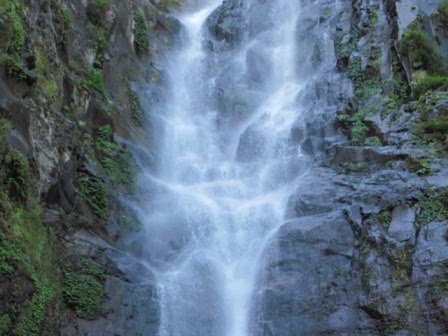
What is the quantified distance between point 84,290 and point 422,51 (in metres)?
13.7

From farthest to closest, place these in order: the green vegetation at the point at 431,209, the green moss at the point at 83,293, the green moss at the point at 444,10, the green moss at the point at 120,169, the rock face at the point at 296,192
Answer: the green moss at the point at 444,10
the green moss at the point at 120,169
the green vegetation at the point at 431,209
the rock face at the point at 296,192
the green moss at the point at 83,293

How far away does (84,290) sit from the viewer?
11.3 m

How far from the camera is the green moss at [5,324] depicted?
8.79m

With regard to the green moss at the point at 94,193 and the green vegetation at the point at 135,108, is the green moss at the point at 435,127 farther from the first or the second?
the green vegetation at the point at 135,108

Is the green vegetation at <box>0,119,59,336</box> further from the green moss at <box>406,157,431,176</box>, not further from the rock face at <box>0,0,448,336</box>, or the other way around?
the green moss at <box>406,157,431,176</box>

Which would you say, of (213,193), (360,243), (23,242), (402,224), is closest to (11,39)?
(23,242)

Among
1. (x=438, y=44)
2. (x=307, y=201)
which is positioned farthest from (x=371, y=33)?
(x=307, y=201)

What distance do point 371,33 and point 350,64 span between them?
195 centimetres

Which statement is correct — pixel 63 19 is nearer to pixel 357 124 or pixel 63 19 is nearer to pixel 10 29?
pixel 10 29

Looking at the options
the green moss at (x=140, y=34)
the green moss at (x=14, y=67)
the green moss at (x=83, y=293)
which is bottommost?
the green moss at (x=83, y=293)

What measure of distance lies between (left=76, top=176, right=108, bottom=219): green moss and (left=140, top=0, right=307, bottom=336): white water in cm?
155

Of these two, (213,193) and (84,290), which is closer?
(84,290)

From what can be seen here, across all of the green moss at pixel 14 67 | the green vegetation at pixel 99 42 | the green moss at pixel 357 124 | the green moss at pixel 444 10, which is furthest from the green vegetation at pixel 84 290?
the green moss at pixel 444 10

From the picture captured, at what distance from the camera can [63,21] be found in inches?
631
